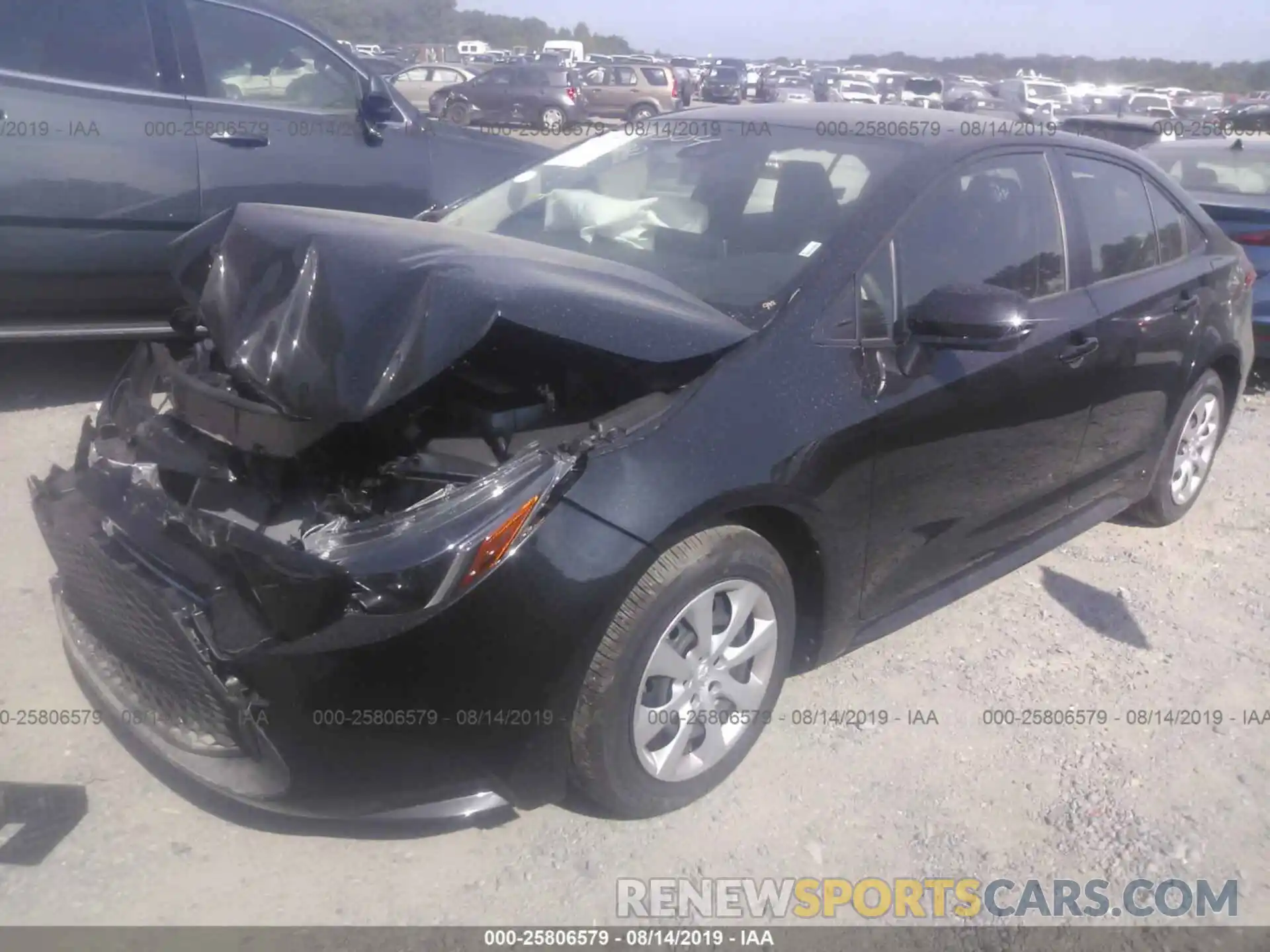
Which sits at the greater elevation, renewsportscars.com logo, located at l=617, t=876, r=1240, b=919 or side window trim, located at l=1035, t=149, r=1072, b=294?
side window trim, located at l=1035, t=149, r=1072, b=294

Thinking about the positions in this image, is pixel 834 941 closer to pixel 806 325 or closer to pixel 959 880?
pixel 959 880

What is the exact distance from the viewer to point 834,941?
245 cm

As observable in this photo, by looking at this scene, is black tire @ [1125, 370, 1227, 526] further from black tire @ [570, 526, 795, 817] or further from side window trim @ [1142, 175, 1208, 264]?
black tire @ [570, 526, 795, 817]

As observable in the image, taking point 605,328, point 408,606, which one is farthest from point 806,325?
point 408,606

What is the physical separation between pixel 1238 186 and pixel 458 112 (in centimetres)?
1847

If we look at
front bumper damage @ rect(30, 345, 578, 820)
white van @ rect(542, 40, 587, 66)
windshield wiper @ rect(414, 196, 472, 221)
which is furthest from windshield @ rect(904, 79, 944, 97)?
front bumper damage @ rect(30, 345, 578, 820)

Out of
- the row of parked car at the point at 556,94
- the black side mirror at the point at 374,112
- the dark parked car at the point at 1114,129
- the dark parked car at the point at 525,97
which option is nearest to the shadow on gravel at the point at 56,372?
the black side mirror at the point at 374,112

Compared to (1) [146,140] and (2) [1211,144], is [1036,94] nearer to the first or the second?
(2) [1211,144]

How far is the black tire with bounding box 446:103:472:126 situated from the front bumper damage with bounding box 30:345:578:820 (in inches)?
799

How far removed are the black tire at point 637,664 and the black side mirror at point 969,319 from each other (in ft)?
2.51

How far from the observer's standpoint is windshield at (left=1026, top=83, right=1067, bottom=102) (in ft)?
123

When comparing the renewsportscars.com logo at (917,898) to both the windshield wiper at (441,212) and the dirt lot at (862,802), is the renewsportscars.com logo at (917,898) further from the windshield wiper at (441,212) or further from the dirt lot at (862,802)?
the windshield wiper at (441,212)

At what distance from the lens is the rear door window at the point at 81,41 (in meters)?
4.66

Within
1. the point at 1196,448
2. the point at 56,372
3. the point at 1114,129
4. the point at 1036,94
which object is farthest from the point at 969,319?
the point at 1036,94
